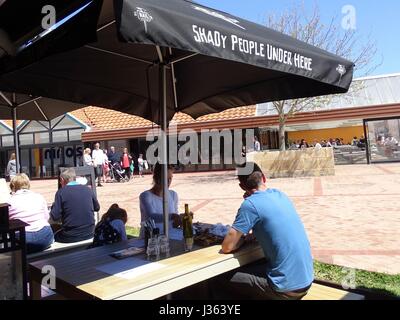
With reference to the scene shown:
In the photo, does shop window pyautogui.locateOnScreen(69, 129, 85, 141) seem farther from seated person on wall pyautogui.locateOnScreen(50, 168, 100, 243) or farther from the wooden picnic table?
the wooden picnic table

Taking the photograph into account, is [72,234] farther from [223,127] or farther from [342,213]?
[223,127]

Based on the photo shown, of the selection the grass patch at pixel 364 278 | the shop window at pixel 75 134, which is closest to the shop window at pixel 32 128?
the shop window at pixel 75 134

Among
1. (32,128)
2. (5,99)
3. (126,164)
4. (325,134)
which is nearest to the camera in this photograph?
(5,99)

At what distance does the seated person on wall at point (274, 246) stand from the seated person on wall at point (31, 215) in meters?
2.34

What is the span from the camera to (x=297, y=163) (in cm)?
1600

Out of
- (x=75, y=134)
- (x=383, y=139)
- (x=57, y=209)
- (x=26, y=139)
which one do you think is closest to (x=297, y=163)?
(x=383, y=139)

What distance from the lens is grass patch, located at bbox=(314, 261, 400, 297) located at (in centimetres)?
372

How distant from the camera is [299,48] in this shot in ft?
9.09

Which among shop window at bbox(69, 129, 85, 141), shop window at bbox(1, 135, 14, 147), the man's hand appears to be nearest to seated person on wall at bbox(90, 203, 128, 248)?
the man's hand

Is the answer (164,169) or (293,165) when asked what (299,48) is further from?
(293,165)

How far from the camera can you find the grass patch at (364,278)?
12.2ft

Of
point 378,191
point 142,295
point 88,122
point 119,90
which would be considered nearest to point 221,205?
point 378,191

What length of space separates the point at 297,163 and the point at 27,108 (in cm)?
1207

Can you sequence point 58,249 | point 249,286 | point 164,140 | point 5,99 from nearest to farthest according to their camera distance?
1. point 249,286
2. point 164,140
3. point 58,249
4. point 5,99
